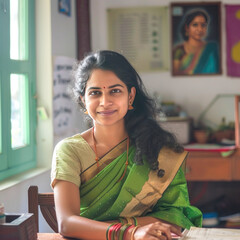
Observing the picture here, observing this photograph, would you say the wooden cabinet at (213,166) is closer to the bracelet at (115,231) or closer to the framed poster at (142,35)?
the framed poster at (142,35)

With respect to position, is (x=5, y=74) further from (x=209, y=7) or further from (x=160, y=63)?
(x=209, y=7)

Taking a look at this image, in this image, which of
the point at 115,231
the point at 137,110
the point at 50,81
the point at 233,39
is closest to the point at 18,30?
the point at 50,81

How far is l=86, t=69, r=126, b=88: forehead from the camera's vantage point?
1700 millimetres

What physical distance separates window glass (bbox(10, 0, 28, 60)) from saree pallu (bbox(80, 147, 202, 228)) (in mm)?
1163

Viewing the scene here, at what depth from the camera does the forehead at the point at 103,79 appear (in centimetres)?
170

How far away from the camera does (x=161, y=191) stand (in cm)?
171

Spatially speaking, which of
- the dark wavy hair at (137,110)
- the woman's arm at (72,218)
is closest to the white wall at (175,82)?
the dark wavy hair at (137,110)

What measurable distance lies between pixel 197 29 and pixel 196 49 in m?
0.17

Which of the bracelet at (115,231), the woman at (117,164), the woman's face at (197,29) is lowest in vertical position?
the bracelet at (115,231)

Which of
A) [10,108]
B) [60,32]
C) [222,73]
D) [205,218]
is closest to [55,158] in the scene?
[10,108]

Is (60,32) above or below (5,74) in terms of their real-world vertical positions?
above

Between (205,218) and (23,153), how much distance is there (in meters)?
1.66

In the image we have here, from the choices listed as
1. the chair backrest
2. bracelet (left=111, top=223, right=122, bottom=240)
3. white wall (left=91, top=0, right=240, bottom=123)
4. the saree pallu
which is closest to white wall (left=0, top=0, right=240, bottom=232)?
white wall (left=91, top=0, right=240, bottom=123)

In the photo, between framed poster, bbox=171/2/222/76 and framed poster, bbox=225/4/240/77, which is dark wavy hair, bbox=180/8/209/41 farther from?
framed poster, bbox=225/4/240/77
